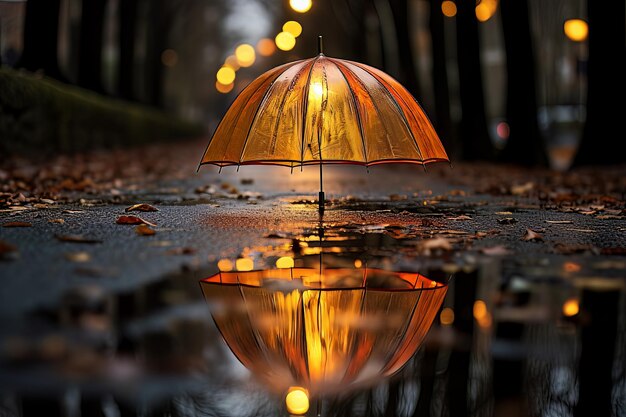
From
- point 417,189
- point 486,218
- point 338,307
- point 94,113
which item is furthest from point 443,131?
point 338,307

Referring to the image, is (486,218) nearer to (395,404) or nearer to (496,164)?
(395,404)

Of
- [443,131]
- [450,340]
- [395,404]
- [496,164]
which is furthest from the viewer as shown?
[443,131]

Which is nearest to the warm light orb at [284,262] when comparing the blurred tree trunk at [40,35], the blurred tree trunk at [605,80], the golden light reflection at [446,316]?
the golden light reflection at [446,316]

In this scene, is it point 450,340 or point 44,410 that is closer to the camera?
point 44,410

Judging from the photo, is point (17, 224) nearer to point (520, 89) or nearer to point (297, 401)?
point (297, 401)

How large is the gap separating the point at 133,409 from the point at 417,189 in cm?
994

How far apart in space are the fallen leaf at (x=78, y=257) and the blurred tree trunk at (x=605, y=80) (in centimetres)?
A: 1314

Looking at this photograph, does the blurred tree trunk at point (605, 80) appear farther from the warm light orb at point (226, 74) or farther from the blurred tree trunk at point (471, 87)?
the warm light orb at point (226, 74)

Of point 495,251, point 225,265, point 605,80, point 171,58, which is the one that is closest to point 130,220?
point 225,265

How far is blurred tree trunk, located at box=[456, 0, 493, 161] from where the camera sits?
855 inches

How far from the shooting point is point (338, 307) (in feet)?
11.4

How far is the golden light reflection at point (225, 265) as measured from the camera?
4.39 m

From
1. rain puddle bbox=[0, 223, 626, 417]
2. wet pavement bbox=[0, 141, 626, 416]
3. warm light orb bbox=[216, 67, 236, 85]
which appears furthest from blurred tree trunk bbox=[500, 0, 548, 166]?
warm light orb bbox=[216, 67, 236, 85]

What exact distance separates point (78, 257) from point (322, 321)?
180cm
